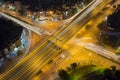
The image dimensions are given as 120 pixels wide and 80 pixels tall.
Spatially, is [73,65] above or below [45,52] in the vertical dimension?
below

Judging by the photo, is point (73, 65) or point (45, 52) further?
point (45, 52)

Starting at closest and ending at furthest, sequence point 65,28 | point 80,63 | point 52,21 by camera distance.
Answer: point 80,63, point 65,28, point 52,21

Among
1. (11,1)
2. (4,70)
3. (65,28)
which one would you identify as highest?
(11,1)

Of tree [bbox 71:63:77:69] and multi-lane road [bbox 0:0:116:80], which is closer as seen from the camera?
tree [bbox 71:63:77:69]

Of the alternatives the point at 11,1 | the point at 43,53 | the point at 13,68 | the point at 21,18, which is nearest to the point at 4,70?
the point at 13,68

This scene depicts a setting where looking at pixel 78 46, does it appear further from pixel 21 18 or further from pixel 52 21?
pixel 21 18

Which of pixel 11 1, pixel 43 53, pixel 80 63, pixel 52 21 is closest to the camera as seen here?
pixel 80 63

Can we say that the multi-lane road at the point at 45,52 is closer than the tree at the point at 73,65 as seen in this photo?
No

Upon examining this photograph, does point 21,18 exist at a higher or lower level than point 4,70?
higher
